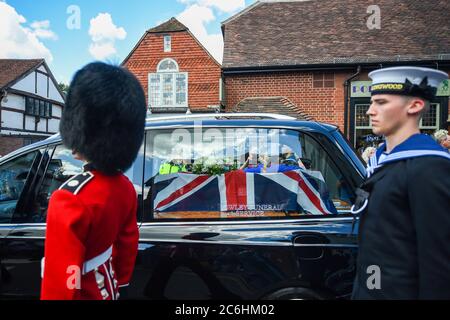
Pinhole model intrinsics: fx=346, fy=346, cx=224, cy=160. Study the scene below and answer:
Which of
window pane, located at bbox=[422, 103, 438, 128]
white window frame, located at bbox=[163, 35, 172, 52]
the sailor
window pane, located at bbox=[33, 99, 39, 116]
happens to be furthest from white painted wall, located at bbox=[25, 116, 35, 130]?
the sailor

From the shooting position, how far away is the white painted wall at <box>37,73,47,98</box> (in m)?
27.4

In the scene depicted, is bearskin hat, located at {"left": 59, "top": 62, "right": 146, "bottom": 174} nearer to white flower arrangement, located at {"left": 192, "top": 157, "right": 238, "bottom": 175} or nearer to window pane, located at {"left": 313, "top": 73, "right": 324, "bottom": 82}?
white flower arrangement, located at {"left": 192, "top": 157, "right": 238, "bottom": 175}

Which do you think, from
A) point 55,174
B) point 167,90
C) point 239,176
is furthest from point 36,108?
point 239,176

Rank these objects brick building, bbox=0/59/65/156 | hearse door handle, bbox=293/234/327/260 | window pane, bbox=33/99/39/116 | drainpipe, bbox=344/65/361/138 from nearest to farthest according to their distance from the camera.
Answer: hearse door handle, bbox=293/234/327/260 < drainpipe, bbox=344/65/361/138 < brick building, bbox=0/59/65/156 < window pane, bbox=33/99/39/116

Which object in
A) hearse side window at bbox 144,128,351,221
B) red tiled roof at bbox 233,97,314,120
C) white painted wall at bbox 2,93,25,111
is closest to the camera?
hearse side window at bbox 144,128,351,221

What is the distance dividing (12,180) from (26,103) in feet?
85.2

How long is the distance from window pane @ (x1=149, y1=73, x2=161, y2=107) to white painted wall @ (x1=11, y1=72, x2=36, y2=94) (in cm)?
1384

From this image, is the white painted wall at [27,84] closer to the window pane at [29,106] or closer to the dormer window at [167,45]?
the window pane at [29,106]

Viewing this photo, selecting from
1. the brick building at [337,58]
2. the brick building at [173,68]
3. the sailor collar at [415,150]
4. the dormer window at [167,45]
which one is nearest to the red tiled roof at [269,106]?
the brick building at [337,58]

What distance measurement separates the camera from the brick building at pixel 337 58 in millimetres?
11891

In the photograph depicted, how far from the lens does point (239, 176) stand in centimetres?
245

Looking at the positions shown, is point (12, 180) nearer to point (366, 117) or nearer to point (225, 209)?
point (225, 209)
